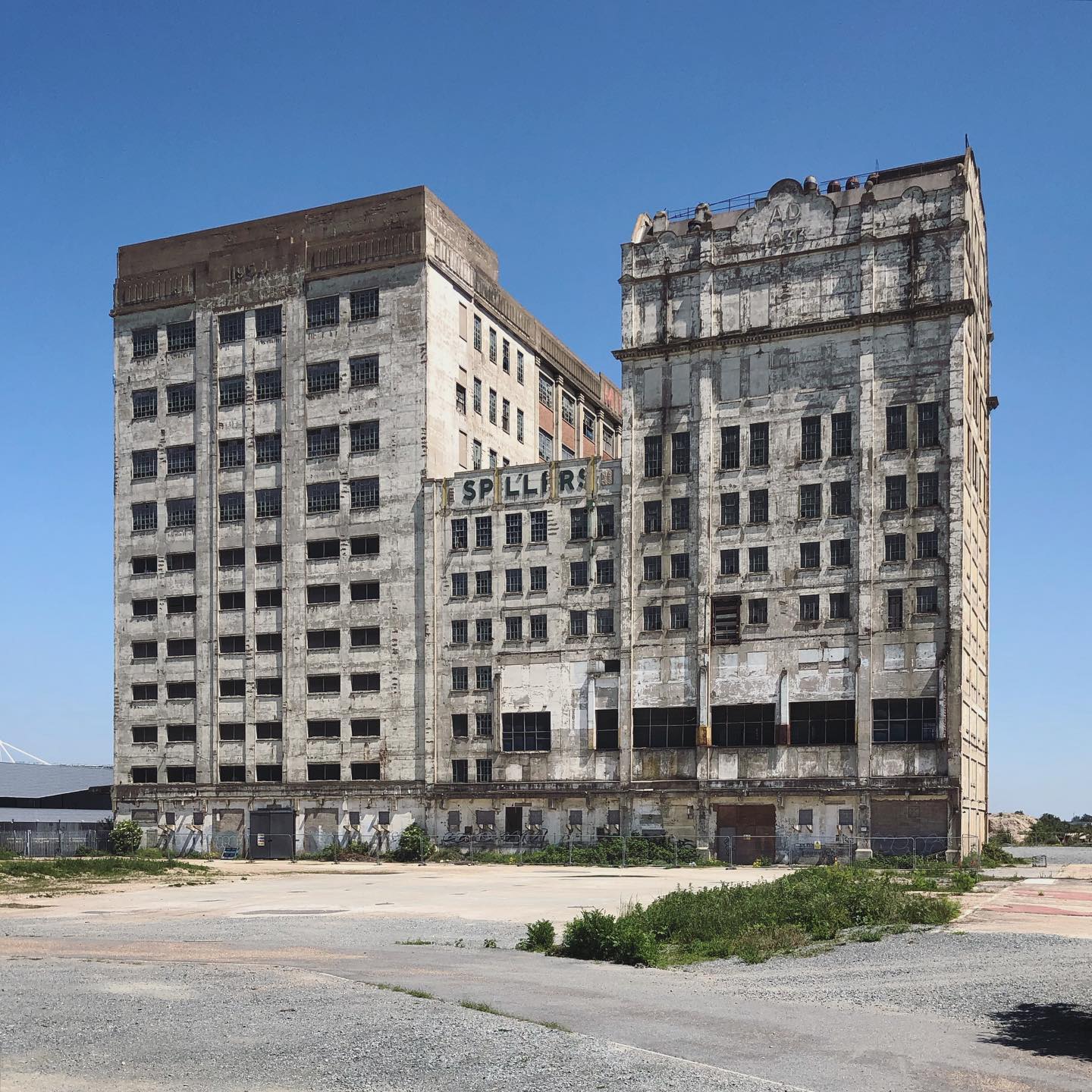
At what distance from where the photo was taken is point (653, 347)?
79938 millimetres

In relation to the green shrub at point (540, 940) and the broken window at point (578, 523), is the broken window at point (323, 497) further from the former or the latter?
the green shrub at point (540, 940)

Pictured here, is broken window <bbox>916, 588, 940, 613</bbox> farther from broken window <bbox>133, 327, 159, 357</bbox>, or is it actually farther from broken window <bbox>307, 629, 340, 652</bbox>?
broken window <bbox>133, 327, 159, 357</bbox>

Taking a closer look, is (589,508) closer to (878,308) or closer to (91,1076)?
(878,308)

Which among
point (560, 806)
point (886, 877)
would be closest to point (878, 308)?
point (560, 806)

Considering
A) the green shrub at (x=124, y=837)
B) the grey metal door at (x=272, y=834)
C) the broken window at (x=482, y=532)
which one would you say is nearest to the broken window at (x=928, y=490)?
the broken window at (x=482, y=532)

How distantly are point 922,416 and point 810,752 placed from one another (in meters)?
19.4

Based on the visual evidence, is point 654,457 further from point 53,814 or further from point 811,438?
point 53,814

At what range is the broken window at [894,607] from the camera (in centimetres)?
7262

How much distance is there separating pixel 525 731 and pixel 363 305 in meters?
29.5

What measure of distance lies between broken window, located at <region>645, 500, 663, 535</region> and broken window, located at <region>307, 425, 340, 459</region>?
21282mm

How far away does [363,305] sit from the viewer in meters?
87.6

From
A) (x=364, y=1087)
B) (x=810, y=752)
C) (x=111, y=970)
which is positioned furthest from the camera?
(x=810, y=752)

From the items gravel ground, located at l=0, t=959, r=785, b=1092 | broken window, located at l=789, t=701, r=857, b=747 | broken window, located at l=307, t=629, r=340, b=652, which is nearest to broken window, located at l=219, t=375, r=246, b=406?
broken window, located at l=307, t=629, r=340, b=652

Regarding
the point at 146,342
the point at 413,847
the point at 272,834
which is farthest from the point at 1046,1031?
the point at 146,342
